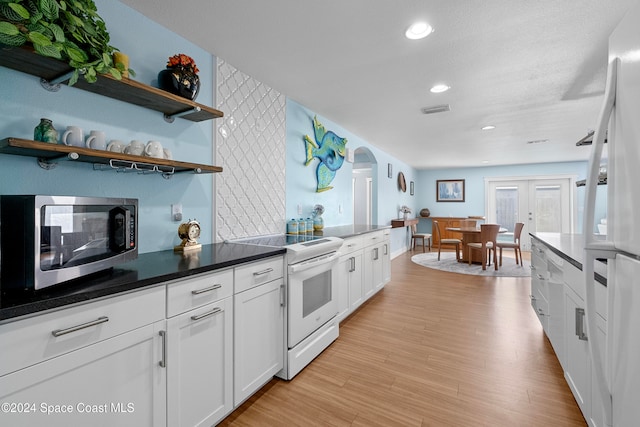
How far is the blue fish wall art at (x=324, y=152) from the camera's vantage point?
A: 11.5 feet

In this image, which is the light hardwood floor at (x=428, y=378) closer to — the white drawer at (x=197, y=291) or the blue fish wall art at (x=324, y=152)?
the white drawer at (x=197, y=291)

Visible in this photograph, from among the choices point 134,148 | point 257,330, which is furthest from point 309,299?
point 134,148

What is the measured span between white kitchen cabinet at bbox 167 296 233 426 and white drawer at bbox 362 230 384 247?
2.13m

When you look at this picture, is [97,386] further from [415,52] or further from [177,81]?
[415,52]

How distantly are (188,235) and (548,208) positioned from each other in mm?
9265

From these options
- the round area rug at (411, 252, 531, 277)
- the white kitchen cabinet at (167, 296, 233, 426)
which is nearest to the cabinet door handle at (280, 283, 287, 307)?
the white kitchen cabinet at (167, 296, 233, 426)

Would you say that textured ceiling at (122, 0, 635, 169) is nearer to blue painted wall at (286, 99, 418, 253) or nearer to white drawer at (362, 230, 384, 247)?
blue painted wall at (286, 99, 418, 253)

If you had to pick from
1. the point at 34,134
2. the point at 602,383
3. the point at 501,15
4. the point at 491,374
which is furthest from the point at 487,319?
the point at 34,134

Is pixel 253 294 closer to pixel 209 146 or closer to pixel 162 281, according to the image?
pixel 162 281

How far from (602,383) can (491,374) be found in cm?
146

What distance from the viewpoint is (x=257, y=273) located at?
1767 millimetres

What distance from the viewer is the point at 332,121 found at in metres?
4.00

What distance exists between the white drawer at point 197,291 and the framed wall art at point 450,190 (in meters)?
8.71

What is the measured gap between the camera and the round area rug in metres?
5.17
